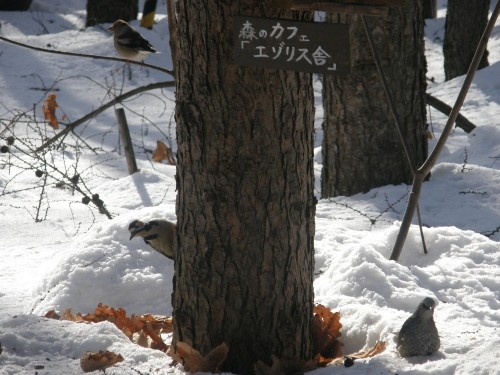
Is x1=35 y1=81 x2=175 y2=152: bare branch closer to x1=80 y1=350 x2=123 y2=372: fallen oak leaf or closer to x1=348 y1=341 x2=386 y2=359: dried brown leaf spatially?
x1=80 y1=350 x2=123 y2=372: fallen oak leaf

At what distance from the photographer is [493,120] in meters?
9.04

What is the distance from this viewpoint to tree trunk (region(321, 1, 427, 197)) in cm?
600

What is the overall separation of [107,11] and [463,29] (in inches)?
249

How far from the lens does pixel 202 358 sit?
3.41 m

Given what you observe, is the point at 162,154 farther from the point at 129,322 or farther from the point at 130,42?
the point at 129,322

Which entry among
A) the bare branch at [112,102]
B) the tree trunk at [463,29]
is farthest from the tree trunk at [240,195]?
the tree trunk at [463,29]

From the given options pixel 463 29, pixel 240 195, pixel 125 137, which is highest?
pixel 463 29

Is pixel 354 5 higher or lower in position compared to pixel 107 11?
lower

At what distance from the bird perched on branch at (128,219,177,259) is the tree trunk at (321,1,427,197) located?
188cm

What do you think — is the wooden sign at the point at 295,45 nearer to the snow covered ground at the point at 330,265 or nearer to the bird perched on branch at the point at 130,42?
the snow covered ground at the point at 330,265

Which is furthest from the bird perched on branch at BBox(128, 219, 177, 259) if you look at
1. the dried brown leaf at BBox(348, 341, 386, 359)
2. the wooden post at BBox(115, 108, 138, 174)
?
the wooden post at BBox(115, 108, 138, 174)

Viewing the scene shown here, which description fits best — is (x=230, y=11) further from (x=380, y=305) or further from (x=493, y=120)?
(x=493, y=120)

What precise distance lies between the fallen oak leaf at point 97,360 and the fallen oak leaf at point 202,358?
0.28m

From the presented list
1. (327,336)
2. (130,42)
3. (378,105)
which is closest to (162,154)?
(130,42)
